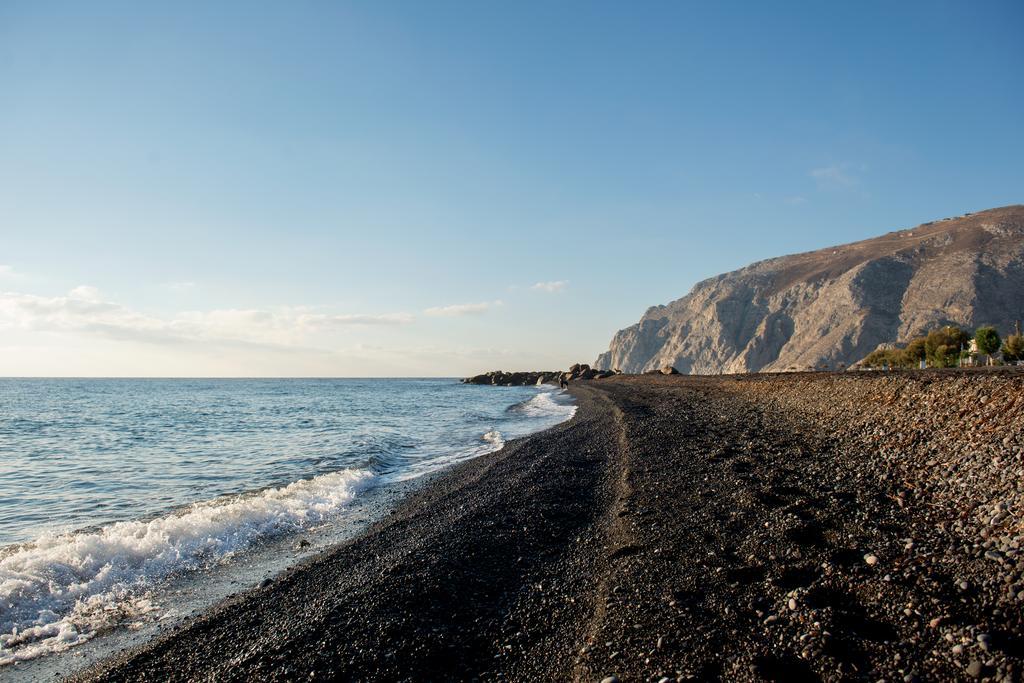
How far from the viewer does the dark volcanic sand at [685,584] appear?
18.2 ft

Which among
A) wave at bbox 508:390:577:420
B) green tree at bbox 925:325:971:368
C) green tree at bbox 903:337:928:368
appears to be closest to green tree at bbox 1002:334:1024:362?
green tree at bbox 925:325:971:368

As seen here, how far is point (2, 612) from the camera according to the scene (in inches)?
320

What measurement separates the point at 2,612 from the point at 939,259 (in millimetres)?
159061

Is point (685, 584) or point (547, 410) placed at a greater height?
point (685, 584)

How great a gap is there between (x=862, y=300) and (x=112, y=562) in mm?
148207

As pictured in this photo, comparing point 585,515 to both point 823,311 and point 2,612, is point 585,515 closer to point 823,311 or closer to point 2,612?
point 2,612

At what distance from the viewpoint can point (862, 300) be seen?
413ft

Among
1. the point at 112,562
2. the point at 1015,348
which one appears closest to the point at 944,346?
the point at 1015,348

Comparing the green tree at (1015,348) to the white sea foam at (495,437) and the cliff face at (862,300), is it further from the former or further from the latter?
the cliff face at (862,300)

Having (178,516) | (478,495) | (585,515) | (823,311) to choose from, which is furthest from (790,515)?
(823,311)

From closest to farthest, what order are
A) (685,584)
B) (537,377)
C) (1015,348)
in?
(685,584) < (1015,348) < (537,377)

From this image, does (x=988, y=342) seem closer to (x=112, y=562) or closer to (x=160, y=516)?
(x=160, y=516)

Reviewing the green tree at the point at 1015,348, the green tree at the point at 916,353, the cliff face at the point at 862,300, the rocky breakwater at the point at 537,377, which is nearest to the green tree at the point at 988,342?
the green tree at the point at 1015,348

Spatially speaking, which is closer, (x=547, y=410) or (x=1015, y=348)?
(x=1015, y=348)
